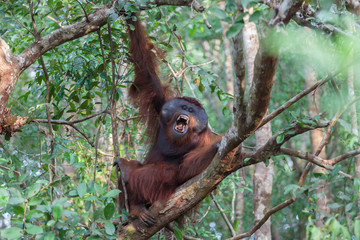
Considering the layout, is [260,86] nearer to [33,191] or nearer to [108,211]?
[108,211]

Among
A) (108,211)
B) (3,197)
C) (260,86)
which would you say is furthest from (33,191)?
(260,86)

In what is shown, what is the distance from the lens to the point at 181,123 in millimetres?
4949

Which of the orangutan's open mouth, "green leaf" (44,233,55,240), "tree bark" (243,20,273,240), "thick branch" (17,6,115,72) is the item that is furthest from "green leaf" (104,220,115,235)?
"tree bark" (243,20,273,240)

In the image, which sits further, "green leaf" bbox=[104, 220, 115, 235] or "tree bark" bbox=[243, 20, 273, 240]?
"tree bark" bbox=[243, 20, 273, 240]

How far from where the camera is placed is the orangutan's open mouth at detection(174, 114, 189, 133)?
4.85m

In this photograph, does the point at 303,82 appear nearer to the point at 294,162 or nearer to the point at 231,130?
the point at 294,162

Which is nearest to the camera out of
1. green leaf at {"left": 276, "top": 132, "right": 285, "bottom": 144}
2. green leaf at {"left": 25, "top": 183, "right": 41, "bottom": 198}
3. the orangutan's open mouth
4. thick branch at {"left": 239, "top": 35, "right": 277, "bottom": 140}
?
thick branch at {"left": 239, "top": 35, "right": 277, "bottom": 140}

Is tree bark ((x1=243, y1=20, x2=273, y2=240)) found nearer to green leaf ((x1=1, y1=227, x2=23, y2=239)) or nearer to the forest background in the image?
the forest background

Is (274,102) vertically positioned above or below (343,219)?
below

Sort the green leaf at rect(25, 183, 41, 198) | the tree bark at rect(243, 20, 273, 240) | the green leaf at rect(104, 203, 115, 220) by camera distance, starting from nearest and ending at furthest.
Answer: the green leaf at rect(25, 183, 41, 198) → the green leaf at rect(104, 203, 115, 220) → the tree bark at rect(243, 20, 273, 240)

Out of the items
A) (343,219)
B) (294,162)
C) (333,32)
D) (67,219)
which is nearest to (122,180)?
(67,219)

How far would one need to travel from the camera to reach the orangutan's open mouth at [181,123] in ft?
15.9

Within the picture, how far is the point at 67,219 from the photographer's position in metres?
2.95

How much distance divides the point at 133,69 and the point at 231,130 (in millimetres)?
2482
